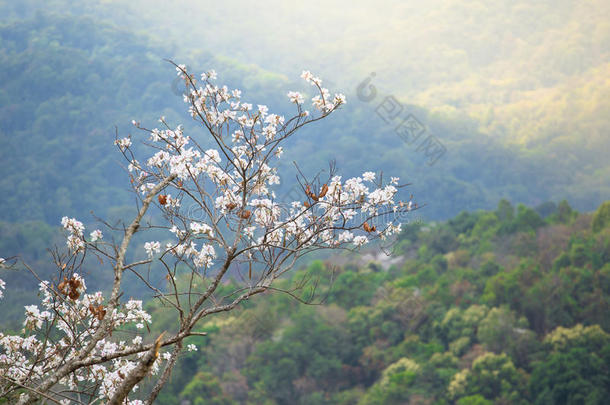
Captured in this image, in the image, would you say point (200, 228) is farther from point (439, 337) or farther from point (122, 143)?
point (439, 337)

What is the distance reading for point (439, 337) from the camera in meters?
30.6

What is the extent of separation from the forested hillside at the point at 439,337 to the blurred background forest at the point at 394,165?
0.10 m

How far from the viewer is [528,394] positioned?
24.9 metres

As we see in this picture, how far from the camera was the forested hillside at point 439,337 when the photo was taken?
2536cm

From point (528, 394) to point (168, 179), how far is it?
80.0 ft

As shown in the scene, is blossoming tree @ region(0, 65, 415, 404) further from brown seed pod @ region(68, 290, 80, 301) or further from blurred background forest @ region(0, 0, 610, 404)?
blurred background forest @ region(0, 0, 610, 404)

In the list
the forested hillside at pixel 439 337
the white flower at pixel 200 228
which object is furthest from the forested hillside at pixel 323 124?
the white flower at pixel 200 228

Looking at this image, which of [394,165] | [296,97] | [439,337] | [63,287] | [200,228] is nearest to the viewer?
[200,228]

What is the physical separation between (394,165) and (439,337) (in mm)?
48189

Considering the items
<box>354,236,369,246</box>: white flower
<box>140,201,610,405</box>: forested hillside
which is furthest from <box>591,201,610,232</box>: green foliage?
<box>354,236,369,246</box>: white flower

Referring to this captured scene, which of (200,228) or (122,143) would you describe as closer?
(200,228)

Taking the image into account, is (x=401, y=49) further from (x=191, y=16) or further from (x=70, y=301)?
(x=70, y=301)

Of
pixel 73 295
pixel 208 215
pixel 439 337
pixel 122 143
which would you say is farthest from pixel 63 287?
pixel 439 337

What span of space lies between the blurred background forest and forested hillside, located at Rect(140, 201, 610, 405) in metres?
0.10
